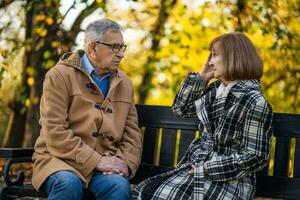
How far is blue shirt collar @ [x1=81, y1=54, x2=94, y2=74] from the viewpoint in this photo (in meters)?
4.58

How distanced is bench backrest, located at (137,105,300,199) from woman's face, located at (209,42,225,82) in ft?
1.83

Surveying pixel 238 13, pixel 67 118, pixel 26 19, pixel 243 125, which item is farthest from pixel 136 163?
pixel 26 19

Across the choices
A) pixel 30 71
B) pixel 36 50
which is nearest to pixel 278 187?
pixel 30 71

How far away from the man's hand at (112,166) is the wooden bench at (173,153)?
475mm

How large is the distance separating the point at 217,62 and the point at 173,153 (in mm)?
956

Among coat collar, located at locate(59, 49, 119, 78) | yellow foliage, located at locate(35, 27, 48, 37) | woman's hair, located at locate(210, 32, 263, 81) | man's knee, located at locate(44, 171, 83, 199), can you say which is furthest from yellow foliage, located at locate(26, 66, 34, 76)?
woman's hair, located at locate(210, 32, 263, 81)

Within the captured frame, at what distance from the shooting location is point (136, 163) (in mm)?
4590

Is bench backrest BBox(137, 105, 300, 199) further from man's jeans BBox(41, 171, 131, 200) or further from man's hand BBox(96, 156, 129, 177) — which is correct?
man's jeans BBox(41, 171, 131, 200)

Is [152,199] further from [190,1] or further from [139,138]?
[190,1]

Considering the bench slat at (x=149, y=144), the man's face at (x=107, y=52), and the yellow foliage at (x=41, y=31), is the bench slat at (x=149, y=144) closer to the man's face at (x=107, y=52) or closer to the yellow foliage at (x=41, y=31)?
the man's face at (x=107, y=52)

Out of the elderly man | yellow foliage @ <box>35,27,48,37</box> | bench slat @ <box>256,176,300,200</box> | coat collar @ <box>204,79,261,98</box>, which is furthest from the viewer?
yellow foliage @ <box>35,27,48,37</box>

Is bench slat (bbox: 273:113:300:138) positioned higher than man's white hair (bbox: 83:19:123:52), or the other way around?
man's white hair (bbox: 83:19:123:52)

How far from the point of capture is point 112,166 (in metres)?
4.36

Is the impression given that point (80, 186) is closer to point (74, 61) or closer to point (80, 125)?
point (80, 125)
